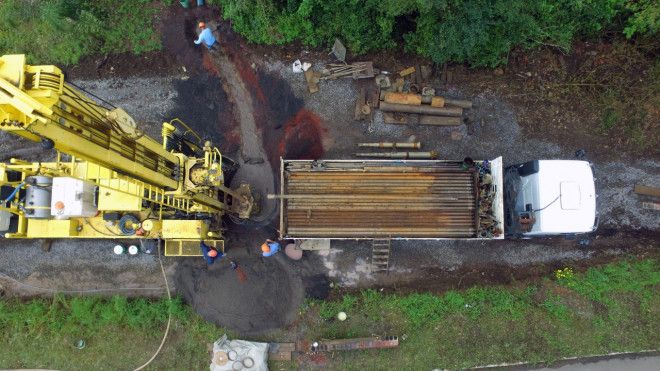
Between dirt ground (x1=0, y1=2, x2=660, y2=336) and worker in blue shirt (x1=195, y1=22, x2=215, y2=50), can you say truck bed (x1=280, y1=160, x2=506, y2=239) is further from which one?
worker in blue shirt (x1=195, y1=22, x2=215, y2=50)

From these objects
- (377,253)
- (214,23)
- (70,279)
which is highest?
(214,23)

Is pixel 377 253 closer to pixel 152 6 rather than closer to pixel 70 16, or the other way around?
pixel 152 6

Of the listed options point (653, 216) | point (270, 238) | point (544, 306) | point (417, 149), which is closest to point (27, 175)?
point (270, 238)

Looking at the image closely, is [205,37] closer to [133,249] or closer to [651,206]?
[133,249]

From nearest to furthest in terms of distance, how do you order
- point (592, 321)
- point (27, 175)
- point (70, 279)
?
point (27, 175) < point (592, 321) < point (70, 279)

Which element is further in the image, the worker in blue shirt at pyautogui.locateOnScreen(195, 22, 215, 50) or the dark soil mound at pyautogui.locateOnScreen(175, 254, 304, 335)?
the worker in blue shirt at pyautogui.locateOnScreen(195, 22, 215, 50)

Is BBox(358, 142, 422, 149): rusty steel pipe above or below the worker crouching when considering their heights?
above

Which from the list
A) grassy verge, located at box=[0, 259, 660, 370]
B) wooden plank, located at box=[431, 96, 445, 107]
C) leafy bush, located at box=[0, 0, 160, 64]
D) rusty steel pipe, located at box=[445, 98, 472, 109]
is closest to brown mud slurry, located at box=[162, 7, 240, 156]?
leafy bush, located at box=[0, 0, 160, 64]
